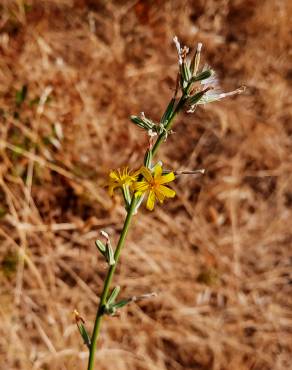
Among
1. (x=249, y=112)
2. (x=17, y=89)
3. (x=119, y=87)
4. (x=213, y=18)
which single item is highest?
(x=213, y=18)

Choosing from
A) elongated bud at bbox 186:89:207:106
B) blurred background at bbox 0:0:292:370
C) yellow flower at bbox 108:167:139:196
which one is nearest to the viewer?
elongated bud at bbox 186:89:207:106

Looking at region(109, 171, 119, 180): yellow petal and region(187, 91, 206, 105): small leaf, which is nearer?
region(187, 91, 206, 105): small leaf

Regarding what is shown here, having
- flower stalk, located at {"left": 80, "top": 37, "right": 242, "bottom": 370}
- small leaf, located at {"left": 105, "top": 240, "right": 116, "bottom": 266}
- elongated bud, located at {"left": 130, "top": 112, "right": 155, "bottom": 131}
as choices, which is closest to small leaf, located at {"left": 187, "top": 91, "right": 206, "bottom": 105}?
flower stalk, located at {"left": 80, "top": 37, "right": 242, "bottom": 370}

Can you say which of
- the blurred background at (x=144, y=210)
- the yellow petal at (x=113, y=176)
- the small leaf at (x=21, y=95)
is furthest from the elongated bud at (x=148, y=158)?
the small leaf at (x=21, y=95)

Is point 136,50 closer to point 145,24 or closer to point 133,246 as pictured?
point 145,24

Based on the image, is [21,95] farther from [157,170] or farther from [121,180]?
[157,170]

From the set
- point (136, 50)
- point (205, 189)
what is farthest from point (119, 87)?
point (205, 189)

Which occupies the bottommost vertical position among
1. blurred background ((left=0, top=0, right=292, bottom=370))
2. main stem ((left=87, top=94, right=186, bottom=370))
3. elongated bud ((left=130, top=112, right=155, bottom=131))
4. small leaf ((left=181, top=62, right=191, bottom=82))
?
main stem ((left=87, top=94, right=186, bottom=370))

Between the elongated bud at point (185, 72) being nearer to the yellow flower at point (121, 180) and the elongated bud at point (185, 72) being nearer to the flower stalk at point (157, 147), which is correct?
the flower stalk at point (157, 147)

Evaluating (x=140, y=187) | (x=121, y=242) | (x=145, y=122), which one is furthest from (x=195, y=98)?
(x=121, y=242)

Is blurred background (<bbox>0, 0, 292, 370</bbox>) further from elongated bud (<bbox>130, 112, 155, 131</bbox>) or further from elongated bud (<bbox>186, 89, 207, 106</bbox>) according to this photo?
elongated bud (<bbox>186, 89, 207, 106</bbox>)
